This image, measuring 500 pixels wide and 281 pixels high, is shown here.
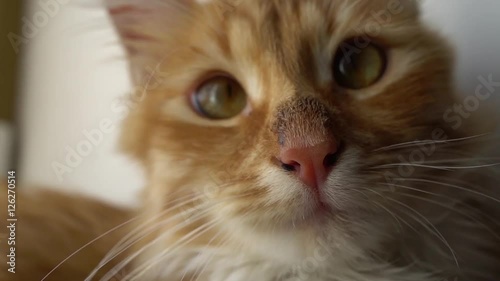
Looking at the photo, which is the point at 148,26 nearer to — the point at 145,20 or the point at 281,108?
the point at 145,20

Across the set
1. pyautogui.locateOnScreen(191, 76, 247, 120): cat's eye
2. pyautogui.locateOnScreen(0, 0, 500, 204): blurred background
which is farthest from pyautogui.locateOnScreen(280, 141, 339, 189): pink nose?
pyautogui.locateOnScreen(0, 0, 500, 204): blurred background

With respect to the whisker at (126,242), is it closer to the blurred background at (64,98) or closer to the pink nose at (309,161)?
the blurred background at (64,98)

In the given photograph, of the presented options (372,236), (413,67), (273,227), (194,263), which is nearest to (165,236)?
(194,263)

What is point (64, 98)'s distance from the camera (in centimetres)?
81

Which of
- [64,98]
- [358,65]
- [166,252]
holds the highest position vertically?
[64,98]

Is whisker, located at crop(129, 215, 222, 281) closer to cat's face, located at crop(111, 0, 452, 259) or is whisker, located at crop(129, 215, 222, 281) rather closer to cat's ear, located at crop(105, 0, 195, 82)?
cat's face, located at crop(111, 0, 452, 259)

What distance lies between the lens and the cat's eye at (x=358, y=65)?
0.79 meters

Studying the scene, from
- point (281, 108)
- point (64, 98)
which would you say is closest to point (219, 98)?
point (281, 108)

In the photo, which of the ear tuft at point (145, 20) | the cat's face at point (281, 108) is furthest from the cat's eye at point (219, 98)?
the ear tuft at point (145, 20)

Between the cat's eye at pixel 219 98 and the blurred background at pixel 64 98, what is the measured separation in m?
0.11

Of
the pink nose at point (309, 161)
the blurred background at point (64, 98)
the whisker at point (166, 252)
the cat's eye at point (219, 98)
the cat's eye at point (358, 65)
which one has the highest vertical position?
the blurred background at point (64, 98)

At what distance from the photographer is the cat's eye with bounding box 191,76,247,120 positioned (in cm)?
79

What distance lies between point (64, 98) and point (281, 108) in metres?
0.32

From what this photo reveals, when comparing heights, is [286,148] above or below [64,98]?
below
